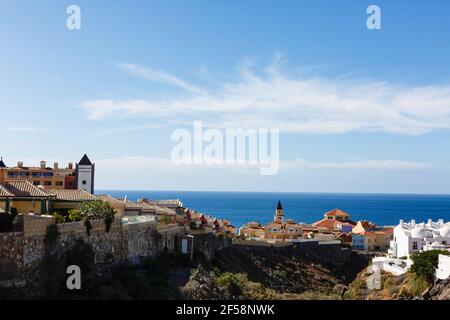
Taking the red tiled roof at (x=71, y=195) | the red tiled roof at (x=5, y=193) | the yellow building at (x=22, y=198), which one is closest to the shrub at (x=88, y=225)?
the yellow building at (x=22, y=198)

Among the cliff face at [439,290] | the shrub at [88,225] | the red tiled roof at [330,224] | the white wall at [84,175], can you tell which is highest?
the white wall at [84,175]

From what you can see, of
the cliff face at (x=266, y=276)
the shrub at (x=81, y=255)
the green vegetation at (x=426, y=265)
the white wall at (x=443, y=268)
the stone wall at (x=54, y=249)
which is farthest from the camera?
the green vegetation at (x=426, y=265)

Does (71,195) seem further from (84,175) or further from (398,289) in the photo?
(398,289)

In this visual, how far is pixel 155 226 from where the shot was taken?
145ft

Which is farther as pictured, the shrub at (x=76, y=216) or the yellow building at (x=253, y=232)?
the yellow building at (x=253, y=232)

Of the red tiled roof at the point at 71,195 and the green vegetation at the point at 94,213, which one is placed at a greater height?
the red tiled roof at the point at 71,195

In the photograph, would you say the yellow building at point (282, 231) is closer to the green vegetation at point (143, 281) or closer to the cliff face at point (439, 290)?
the cliff face at point (439, 290)

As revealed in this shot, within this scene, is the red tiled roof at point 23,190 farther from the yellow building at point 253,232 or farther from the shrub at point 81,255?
the yellow building at point 253,232

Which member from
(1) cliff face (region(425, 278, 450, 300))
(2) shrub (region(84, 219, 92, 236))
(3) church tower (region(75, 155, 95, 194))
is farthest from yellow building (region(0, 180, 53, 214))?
(3) church tower (region(75, 155, 95, 194))

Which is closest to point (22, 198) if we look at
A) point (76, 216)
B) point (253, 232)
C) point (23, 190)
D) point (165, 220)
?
point (23, 190)

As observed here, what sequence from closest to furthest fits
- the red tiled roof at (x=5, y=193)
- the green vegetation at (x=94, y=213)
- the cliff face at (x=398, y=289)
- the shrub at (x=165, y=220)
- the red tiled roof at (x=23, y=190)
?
the red tiled roof at (x=5, y=193), the red tiled roof at (x=23, y=190), the green vegetation at (x=94, y=213), the cliff face at (x=398, y=289), the shrub at (x=165, y=220)

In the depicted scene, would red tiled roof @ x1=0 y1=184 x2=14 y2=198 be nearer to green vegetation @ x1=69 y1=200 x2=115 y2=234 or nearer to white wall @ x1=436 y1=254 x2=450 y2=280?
green vegetation @ x1=69 y1=200 x2=115 y2=234

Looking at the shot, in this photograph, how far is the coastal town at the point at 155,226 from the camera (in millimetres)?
32406
